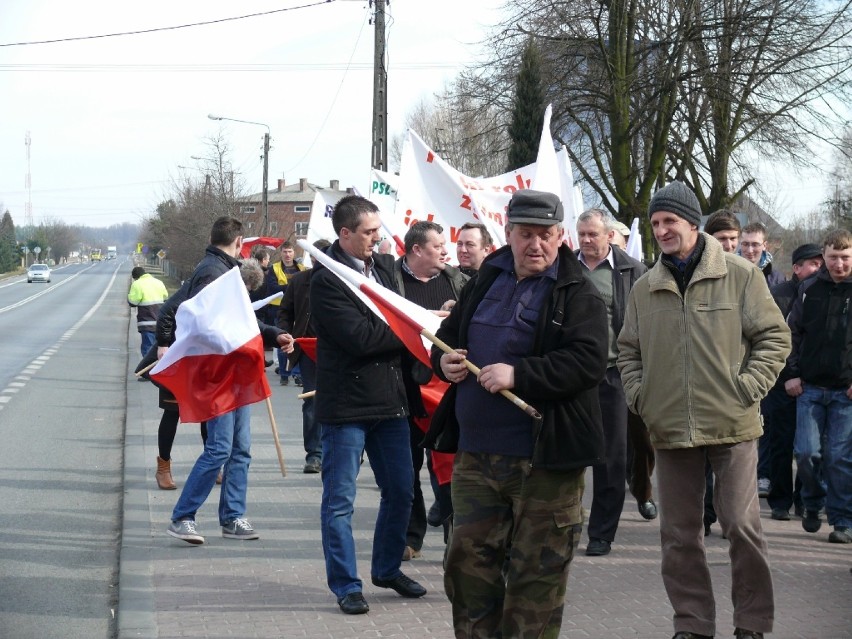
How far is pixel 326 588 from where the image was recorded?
617 cm

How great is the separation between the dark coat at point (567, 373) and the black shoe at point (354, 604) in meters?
1.78

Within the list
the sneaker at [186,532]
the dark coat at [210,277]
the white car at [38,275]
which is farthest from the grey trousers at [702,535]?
the white car at [38,275]

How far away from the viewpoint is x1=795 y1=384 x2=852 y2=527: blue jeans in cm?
725

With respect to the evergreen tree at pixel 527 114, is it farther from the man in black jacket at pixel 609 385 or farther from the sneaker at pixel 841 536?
the sneaker at pixel 841 536

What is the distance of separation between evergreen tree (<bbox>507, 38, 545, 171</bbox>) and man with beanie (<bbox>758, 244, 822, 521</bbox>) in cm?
1740

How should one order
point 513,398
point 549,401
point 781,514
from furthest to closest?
point 781,514 → point 549,401 → point 513,398

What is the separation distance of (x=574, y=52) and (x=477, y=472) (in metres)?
25.5

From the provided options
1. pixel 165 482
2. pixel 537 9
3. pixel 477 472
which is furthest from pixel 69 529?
pixel 537 9

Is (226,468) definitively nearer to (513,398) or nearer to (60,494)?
(60,494)

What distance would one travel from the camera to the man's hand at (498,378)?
4137 mm

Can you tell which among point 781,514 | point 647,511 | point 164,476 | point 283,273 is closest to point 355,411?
Answer: point 647,511

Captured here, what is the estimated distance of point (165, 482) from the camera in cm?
916

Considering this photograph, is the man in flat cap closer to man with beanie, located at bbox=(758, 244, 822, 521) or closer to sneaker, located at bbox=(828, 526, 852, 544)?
sneaker, located at bbox=(828, 526, 852, 544)

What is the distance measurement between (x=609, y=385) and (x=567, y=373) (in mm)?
3042
